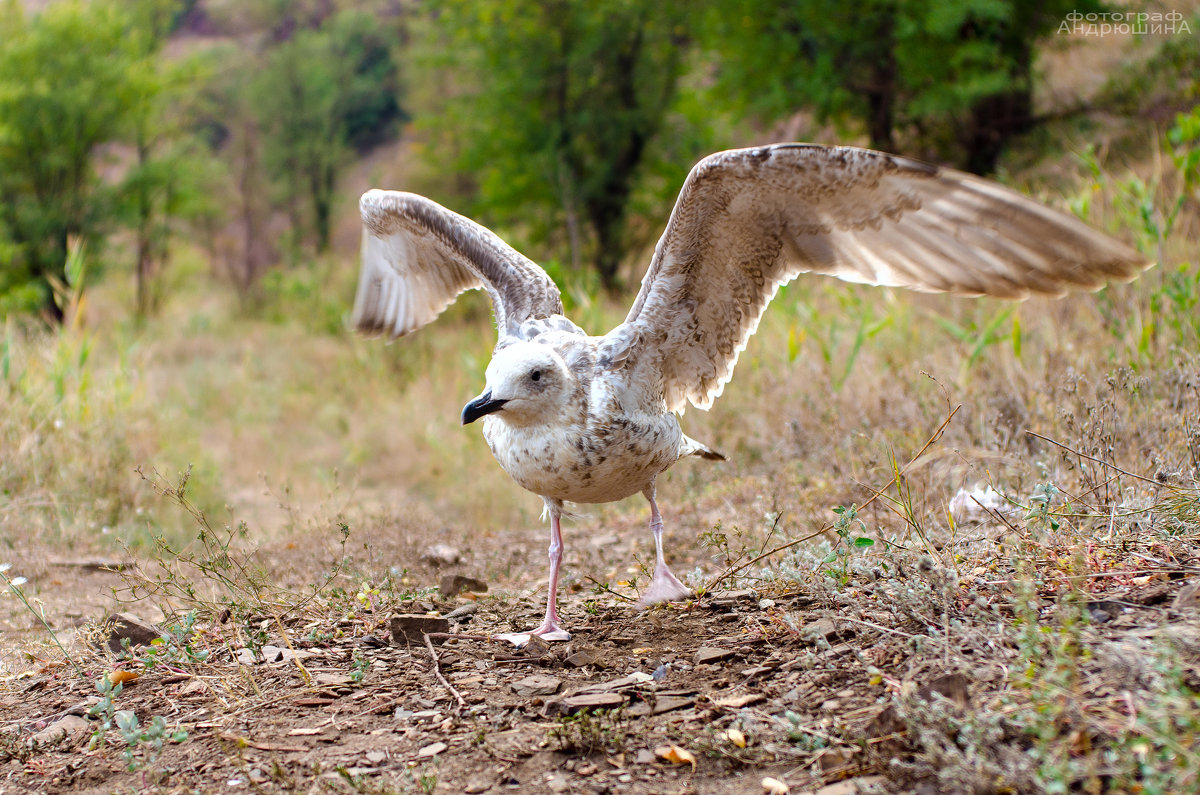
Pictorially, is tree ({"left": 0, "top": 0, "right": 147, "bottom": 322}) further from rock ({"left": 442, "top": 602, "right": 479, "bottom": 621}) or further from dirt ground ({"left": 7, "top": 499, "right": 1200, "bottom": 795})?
dirt ground ({"left": 7, "top": 499, "right": 1200, "bottom": 795})

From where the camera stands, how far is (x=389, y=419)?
30.9 ft

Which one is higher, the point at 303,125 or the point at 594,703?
the point at 303,125

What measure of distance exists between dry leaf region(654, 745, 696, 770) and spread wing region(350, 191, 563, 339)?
7.58 feet

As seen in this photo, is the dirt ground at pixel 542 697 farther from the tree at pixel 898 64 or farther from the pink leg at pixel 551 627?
Answer: the tree at pixel 898 64

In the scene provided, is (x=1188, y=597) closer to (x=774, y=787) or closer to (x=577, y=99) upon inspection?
(x=774, y=787)

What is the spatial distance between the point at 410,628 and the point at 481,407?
945mm

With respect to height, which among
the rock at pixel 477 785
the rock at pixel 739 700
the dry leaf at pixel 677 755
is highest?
the rock at pixel 739 700

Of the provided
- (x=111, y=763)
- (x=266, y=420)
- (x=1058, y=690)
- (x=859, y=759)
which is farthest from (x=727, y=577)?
(x=266, y=420)

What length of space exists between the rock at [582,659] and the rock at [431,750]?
71 cm

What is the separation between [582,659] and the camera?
10.5ft

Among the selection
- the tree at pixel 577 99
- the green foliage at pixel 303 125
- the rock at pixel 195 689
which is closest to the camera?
the rock at pixel 195 689

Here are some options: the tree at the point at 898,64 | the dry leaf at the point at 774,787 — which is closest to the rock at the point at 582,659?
the dry leaf at the point at 774,787

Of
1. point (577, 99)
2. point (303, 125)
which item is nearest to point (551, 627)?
point (577, 99)

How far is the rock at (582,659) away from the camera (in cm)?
319
